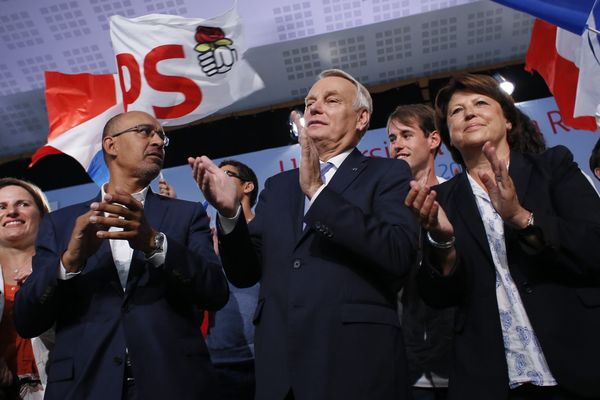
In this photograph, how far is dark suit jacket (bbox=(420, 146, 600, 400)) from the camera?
160cm

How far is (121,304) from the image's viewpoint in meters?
1.85

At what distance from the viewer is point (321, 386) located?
1473 mm

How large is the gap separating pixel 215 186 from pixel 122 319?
513 millimetres

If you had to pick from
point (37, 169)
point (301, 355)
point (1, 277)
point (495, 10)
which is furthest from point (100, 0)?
point (301, 355)

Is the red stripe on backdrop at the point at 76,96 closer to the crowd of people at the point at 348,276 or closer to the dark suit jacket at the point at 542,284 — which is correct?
the crowd of people at the point at 348,276

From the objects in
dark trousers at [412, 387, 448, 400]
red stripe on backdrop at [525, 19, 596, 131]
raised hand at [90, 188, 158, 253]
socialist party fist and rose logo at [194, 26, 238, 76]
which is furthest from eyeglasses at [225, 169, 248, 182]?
red stripe on backdrop at [525, 19, 596, 131]

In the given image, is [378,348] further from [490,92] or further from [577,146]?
[577,146]

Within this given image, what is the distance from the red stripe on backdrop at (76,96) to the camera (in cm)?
465

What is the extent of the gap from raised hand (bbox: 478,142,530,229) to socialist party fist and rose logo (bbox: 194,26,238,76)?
10.1 feet

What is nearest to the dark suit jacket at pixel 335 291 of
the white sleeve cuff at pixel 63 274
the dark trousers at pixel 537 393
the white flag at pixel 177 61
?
the dark trousers at pixel 537 393

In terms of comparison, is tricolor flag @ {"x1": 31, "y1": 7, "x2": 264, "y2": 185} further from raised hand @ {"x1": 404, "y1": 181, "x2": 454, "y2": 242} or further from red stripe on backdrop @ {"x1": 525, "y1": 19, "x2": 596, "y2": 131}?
raised hand @ {"x1": 404, "y1": 181, "x2": 454, "y2": 242}

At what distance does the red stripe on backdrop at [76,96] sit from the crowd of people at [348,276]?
2720mm

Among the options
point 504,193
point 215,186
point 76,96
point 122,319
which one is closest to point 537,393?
point 504,193

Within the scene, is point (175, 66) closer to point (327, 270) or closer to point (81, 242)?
point (81, 242)
